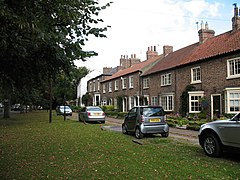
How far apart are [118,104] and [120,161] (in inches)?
1318

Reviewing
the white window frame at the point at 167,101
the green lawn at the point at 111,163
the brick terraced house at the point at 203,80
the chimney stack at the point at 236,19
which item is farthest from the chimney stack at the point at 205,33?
the green lawn at the point at 111,163

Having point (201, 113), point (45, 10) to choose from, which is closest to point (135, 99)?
point (201, 113)

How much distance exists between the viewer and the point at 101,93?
51688 mm

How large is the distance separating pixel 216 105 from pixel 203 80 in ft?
8.61

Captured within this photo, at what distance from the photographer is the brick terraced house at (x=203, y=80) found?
2033 centimetres

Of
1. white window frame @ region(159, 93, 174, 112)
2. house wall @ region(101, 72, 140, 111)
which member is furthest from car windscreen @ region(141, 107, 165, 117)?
house wall @ region(101, 72, 140, 111)

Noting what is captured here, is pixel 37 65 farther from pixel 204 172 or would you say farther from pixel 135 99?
pixel 135 99

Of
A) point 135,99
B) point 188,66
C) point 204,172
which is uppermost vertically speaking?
point 188,66

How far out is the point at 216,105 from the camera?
21641mm

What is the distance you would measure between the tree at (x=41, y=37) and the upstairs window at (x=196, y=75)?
17.4 meters

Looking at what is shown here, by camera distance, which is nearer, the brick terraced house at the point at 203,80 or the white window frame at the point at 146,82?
the brick terraced house at the point at 203,80

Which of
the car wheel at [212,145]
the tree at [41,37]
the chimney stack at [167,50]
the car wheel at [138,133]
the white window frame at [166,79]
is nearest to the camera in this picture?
the tree at [41,37]

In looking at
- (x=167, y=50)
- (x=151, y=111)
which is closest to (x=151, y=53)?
(x=167, y=50)

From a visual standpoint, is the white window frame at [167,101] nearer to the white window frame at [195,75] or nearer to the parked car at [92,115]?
the white window frame at [195,75]
